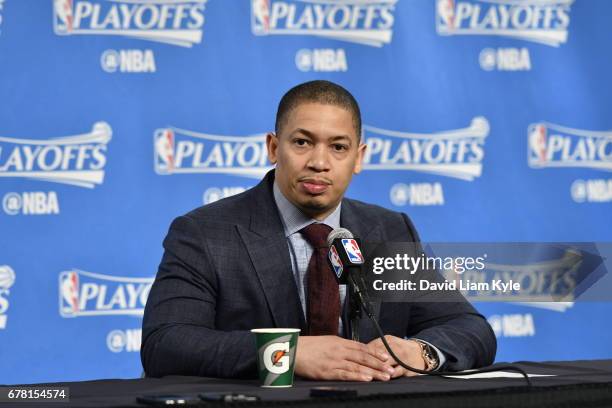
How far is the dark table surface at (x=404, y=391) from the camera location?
177 centimetres

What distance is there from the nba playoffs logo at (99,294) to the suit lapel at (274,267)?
1.35m

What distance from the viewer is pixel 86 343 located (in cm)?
390

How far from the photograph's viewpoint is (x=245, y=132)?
4.12 m

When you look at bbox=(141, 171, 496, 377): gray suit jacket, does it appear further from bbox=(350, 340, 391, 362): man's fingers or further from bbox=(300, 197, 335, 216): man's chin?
bbox=(350, 340, 391, 362): man's fingers

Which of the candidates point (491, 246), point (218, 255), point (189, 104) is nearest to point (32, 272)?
point (189, 104)

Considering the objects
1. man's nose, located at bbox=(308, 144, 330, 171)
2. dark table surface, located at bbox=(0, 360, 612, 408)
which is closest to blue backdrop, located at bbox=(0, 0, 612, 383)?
man's nose, located at bbox=(308, 144, 330, 171)

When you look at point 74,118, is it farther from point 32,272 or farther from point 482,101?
point 482,101

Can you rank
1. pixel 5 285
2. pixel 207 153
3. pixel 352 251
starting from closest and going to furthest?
pixel 352 251 → pixel 5 285 → pixel 207 153

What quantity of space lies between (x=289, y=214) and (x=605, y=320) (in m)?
2.32

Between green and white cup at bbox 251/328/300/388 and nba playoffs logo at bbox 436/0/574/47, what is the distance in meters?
2.70

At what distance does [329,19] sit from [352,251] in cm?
234

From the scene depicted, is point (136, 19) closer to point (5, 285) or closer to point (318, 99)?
point (5, 285)

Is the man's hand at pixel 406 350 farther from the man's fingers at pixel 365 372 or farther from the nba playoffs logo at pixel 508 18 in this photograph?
the nba playoffs logo at pixel 508 18

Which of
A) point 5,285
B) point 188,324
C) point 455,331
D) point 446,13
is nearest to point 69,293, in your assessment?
point 5,285
